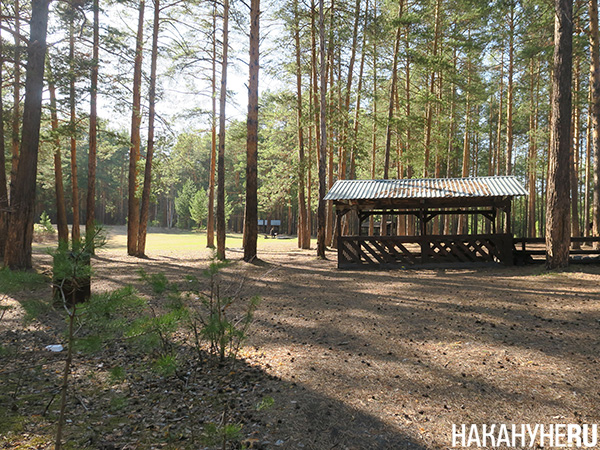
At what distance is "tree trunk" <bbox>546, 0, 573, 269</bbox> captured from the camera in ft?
33.2

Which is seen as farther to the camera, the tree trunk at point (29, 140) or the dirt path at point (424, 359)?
the tree trunk at point (29, 140)

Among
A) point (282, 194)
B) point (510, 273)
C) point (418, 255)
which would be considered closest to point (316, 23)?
point (282, 194)

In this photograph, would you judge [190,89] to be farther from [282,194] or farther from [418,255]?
[418,255]

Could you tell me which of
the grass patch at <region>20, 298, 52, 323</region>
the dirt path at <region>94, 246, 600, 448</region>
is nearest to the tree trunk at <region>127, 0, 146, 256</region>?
the dirt path at <region>94, 246, 600, 448</region>

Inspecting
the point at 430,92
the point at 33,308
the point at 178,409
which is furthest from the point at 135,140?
the point at 430,92

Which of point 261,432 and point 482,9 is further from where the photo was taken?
point 482,9

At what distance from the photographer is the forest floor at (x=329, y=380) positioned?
3.00 meters

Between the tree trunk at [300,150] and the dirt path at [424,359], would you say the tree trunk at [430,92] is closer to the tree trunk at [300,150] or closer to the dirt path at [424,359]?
the tree trunk at [300,150]

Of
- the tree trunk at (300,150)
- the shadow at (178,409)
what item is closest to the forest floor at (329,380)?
the shadow at (178,409)

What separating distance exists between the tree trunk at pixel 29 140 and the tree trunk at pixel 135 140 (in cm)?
485

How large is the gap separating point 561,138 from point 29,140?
14.3m

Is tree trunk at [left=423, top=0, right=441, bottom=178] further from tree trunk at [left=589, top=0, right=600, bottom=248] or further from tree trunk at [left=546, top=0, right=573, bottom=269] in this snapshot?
tree trunk at [left=546, top=0, right=573, bottom=269]

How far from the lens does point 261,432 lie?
302 cm

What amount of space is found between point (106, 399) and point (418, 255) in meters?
12.7
